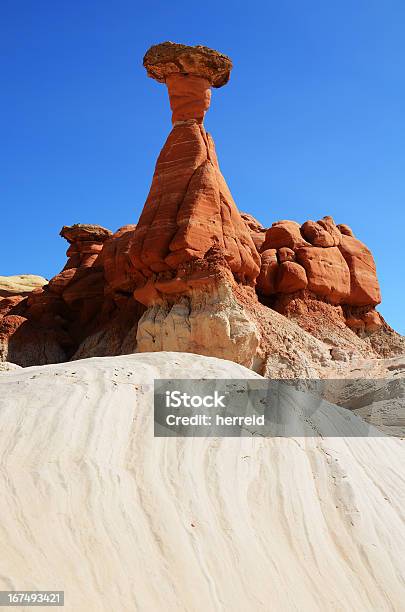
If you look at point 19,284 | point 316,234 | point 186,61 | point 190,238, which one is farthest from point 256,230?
point 19,284

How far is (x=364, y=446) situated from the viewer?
5488 millimetres

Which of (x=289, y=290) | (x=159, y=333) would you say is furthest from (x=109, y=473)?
(x=289, y=290)

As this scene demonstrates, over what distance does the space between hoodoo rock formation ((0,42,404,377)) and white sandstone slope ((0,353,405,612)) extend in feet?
32.5

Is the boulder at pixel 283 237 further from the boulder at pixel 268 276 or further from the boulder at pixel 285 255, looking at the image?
the boulder at pixel 268 276

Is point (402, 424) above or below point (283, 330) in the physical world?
below

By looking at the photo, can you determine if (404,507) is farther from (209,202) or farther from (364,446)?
(209,202)

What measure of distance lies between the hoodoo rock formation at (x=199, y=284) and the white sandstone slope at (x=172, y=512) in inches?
389

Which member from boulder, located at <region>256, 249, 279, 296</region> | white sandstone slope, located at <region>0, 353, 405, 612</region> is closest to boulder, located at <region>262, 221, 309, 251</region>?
boulder, located at <region>256, 249, 279, 296</region>

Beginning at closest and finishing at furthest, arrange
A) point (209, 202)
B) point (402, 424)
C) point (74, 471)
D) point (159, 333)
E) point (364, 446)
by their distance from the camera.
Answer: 1. point (74, 471)
2. point (364, 446)
3. point (402, 424)
4. point (159, 333)
5. point (209, 202)

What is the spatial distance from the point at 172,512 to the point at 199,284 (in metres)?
11.7

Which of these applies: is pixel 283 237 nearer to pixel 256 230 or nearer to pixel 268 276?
pixel 268 276

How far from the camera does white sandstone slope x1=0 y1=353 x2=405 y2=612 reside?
309 centimetres

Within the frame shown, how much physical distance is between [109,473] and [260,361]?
39.5 feet

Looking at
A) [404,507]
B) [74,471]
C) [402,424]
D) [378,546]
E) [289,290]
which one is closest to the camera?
[74,471]
